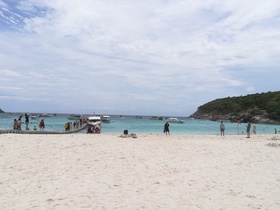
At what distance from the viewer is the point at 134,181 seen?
9406mm

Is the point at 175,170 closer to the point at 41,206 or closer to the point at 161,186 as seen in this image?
the point at 161,186

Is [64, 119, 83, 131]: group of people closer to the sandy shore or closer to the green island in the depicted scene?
the sandy shore

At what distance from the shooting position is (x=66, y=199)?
7375mm

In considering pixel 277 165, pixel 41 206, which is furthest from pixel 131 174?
pixel 277 165

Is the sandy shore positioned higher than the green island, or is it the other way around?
the green island

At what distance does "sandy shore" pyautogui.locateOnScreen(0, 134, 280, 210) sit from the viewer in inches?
284

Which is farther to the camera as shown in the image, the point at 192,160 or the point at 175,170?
the point at 192,160

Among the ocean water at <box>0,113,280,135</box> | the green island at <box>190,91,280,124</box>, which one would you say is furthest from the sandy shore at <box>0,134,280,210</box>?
the green island at <box>190,91,280,124</box>

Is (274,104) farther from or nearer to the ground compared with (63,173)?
farther from the ground

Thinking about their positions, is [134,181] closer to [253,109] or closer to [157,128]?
[157,128]

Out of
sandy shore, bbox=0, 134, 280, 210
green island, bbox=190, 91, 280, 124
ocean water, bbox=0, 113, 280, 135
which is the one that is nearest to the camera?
sandy shore, bbox=0, 134, 280, 210

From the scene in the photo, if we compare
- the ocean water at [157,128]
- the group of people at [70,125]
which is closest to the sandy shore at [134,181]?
the group of people at [70,125]

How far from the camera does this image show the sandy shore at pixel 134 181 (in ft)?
23.6

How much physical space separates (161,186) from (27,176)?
449 centimetres
